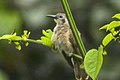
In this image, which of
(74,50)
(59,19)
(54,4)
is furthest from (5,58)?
(74,50)

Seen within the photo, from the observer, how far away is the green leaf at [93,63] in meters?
1.24

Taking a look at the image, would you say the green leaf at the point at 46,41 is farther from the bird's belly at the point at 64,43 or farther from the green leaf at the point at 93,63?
the bird's belly at the point at 64,43

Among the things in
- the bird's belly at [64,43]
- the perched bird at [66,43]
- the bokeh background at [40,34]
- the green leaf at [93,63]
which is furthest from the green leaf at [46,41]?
the bokeh background at [40,34]

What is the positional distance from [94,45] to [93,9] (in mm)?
374

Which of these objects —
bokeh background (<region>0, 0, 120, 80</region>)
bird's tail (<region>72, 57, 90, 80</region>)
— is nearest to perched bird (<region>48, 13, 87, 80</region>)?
bird's tail (<region>72, 57, 90, 80</region>)

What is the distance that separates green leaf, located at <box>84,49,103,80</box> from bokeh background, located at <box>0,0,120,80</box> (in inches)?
83.0

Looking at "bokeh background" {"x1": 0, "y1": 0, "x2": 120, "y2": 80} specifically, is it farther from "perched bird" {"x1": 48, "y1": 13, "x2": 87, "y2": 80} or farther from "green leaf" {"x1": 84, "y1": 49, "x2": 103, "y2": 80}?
"green leaf" {"x1": 84, "y1": 49, "x2": 103, "y2": 80}

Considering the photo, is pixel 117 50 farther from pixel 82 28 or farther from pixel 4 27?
pixel 4 27

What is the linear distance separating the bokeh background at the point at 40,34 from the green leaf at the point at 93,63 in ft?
6.92

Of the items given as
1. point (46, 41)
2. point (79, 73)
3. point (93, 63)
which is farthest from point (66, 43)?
point (93, 63)

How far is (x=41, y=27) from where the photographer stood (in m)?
3.79

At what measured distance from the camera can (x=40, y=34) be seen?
4105 millimetres

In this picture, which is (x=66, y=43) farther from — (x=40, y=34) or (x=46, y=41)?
(x=40, y=34)

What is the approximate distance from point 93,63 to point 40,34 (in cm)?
285
